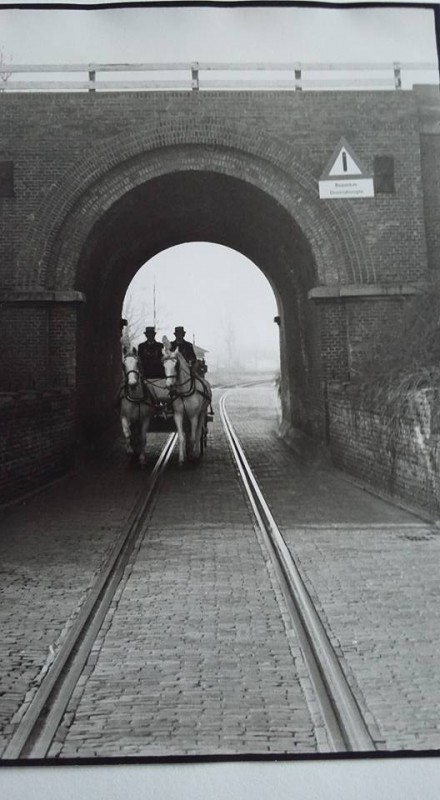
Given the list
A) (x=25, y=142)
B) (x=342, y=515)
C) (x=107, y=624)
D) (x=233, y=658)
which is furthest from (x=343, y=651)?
(x=25, y=142)

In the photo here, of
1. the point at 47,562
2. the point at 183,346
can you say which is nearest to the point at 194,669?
the point at 47,562

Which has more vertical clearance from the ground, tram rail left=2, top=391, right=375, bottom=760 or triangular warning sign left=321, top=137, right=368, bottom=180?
triangular warning sign left=321, top=137, right=368, bottom=180

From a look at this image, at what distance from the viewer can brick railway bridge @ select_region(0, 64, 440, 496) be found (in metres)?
10.4

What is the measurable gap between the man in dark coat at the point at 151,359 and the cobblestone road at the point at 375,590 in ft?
9.03

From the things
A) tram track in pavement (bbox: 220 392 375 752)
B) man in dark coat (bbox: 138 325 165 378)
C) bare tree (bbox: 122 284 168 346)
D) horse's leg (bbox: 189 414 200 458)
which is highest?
bare tree (bbox: 122 284 168 346)

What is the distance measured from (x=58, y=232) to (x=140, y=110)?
256 cm

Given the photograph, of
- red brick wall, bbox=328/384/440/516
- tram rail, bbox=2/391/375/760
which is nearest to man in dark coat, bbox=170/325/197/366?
red brick wall, bbox=328/384/440/516

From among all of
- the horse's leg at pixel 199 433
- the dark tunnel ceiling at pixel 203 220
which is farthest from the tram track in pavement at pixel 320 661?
the dark tunnel ceiling at pixel 203 220

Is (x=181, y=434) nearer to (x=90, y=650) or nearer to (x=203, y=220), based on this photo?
(x=203, y=220)

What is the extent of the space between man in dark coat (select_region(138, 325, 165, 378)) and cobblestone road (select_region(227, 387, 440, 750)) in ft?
9.03

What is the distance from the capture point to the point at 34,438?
8.64m

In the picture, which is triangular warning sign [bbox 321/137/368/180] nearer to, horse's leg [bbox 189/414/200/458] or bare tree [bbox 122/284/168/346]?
bare tree [bbox 122/284/168/346]

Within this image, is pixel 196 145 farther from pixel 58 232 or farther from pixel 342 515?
pixel 342 515

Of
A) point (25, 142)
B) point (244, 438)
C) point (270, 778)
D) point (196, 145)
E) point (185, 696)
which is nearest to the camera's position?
point (270, 778)
